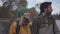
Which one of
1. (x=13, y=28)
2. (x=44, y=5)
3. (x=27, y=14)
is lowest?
(x=13, y=28)

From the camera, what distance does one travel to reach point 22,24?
216 cm

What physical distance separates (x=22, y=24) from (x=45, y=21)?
0.92 feet

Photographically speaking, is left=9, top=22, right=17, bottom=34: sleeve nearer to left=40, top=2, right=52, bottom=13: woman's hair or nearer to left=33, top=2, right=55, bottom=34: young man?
left=33, top=2, right=55, bottom=34: young man

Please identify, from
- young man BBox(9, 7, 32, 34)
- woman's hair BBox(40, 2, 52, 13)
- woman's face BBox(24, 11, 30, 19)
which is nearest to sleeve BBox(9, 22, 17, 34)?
young man BBox(9, 7, 32, 34)

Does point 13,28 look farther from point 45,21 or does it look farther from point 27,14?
point 45,21

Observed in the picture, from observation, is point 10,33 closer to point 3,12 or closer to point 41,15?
point 3,12

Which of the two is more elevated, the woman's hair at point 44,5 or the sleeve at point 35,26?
the woman's hair at point 44,5

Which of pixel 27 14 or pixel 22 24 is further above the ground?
pixel 27 14

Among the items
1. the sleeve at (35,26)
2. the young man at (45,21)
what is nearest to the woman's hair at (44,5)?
the young man at (45,21)

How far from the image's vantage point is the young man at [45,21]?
7.16 feet

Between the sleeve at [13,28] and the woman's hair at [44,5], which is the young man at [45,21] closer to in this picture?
the woman's hair at [44,5]

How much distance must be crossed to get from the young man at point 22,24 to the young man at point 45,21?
3.4 inches

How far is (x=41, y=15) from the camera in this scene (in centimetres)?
219

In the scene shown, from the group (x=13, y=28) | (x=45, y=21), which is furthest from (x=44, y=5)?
(x=13, y=28)
